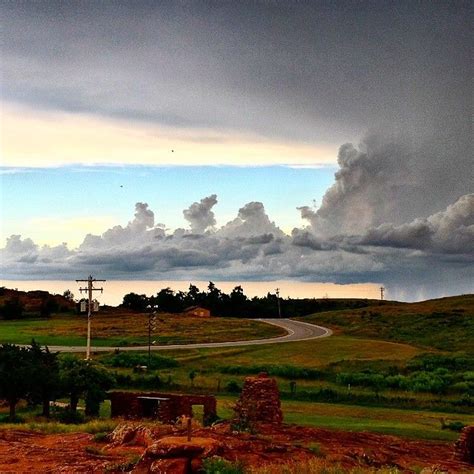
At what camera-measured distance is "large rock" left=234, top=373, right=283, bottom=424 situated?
36.3 meters

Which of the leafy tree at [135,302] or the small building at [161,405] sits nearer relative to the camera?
the small building at [161,405]

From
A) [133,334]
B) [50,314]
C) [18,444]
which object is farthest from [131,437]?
[50,314]

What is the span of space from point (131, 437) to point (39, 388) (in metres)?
18.5

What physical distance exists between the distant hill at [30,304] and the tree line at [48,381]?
379 feet

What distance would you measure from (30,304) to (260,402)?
149 metres

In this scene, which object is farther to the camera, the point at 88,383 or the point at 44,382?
the point at 88,383

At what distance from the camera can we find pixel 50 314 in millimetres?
165500

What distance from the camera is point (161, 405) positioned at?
123 feet

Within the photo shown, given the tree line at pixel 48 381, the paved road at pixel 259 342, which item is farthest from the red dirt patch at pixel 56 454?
the paved road at pixel 259 342

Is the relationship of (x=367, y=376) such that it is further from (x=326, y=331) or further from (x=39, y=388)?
(x=326, y=331)

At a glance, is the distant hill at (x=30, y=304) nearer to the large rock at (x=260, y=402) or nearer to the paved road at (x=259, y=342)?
the paved road at (x=259, y=342)

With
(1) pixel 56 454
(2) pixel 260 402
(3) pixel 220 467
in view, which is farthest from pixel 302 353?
(3) pixel 220 467

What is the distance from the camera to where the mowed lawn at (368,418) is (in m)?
40.5

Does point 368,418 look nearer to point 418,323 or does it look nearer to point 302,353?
point 302,353
